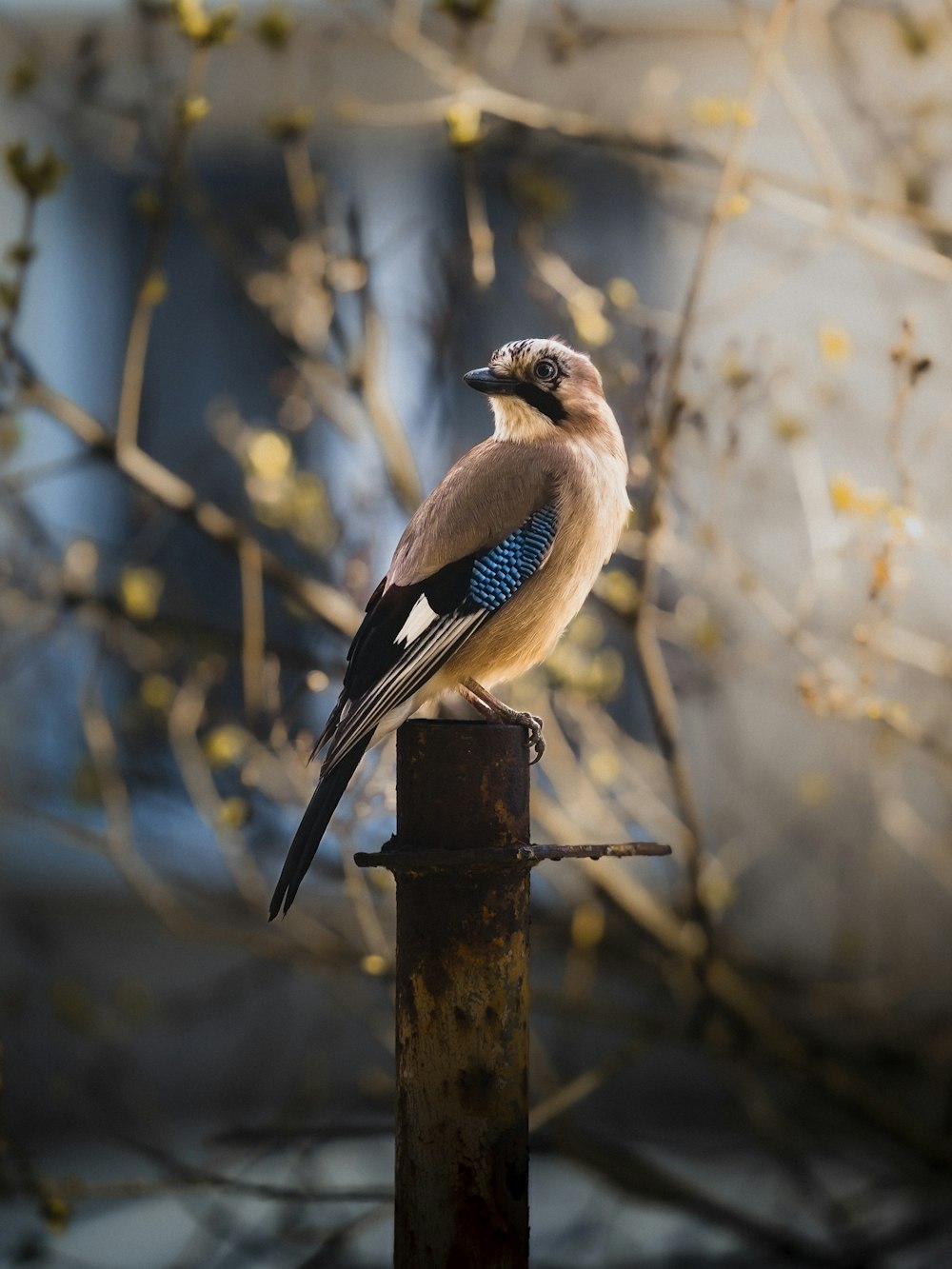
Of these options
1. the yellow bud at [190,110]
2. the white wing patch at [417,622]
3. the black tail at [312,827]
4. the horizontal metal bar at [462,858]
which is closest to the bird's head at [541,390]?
the white wing patch at [417,622]

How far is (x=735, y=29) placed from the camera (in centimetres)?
367

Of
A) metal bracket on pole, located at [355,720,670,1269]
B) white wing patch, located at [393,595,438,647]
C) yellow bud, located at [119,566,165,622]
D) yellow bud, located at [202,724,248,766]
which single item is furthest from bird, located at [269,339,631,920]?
yellow bud, located at [119,566,165,622]

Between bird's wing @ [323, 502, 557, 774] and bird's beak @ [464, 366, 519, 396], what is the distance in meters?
0.20

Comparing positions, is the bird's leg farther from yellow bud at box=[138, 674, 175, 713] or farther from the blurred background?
yellow bud at box=[138, 674, 175, 713]

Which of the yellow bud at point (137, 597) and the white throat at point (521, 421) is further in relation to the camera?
the yellow bud at point (137, 597)

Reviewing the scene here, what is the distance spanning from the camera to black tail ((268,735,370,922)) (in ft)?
6.09

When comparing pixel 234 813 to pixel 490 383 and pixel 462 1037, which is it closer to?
pixel 490 383

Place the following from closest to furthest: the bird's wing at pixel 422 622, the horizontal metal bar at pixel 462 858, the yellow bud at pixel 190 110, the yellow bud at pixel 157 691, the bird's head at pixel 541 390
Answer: the horizontal metal bar at pixel 462 858 < the bird's wing at pixel 422 622 < the bird's head at pixel 541 390 < the yellow bud at pixel 190 110 < the yellow bud at pixel 157 691

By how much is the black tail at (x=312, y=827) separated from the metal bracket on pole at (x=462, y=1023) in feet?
0.34

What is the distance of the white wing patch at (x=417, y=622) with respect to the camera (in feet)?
7.16

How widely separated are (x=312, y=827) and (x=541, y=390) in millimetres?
880

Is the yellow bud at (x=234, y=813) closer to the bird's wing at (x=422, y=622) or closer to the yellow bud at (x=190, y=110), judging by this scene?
Answer: the bird's wing at (x=422, y=622)

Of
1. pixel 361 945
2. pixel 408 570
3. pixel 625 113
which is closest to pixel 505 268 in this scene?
pixel 625 113

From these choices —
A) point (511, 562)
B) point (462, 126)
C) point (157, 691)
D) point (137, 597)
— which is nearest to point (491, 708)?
point (511, 562)
